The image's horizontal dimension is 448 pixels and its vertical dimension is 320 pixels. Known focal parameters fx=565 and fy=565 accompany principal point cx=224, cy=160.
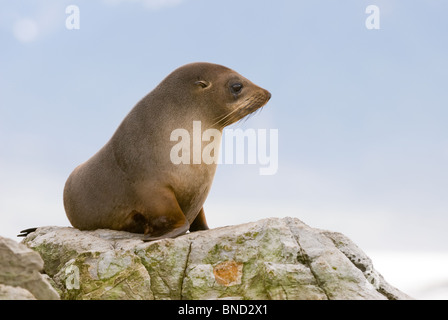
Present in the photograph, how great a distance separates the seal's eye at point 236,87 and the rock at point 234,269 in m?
2.24

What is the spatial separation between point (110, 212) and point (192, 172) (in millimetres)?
1336

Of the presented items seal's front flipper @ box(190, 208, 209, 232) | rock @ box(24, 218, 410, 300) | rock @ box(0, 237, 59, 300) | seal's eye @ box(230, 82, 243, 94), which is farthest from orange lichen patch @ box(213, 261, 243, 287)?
seal's eye @ box(230, 82, 243, 94)

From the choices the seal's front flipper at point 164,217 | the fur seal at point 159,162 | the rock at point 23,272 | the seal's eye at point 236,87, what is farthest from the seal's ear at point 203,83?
the rock at point 23,272

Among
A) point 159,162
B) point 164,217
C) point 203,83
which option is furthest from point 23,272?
point 203,83

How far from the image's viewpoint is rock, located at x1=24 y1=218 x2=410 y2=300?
5.91m

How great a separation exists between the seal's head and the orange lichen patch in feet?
8.27

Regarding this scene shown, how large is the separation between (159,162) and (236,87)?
1628 millimetres

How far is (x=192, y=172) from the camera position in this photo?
26.2 feet

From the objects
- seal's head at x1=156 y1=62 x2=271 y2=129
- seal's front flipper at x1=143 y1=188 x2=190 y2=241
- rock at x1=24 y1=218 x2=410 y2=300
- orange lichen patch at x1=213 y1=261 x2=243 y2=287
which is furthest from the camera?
seal's head at x1=156 y1=62 x2=271 y2=129

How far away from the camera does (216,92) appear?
8.27m

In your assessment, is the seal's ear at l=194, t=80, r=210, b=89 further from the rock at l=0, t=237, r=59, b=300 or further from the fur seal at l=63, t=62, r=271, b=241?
the rock at l=0, t=237, r=59, b=300

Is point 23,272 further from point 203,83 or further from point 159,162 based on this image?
point 203,83

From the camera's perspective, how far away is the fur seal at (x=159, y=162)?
7797mm
